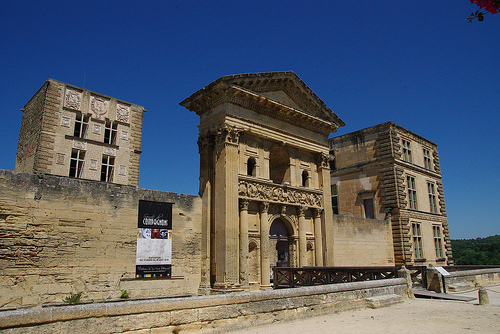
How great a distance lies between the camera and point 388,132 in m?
31.4

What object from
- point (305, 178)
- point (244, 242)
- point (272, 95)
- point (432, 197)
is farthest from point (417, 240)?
point (244, 242)

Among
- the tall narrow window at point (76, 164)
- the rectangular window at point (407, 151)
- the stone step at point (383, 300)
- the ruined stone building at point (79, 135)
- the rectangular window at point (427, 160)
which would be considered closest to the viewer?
the stone step at point (383, 300)

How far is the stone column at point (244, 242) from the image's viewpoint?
18.6 meters

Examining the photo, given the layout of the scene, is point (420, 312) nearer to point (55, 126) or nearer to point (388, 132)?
point (388, 132)

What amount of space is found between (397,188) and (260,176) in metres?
14.8

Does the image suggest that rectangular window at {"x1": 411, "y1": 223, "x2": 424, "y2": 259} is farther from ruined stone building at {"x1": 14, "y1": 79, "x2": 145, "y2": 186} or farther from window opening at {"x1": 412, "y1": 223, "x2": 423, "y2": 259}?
ruined stone building at {"x1": 14, "y1": 79, "x2": 145, "y2": 186}

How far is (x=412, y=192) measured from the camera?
32625 mm

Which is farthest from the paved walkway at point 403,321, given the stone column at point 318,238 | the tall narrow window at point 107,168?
the tall narrow window at point 107,168

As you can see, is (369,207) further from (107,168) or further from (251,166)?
(107,168)

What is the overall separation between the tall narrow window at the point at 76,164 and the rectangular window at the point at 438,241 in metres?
30.3

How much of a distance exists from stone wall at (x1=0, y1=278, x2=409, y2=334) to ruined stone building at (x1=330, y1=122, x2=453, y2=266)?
1940 centimetres

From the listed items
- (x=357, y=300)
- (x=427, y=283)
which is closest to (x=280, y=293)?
(x=357, y=300)

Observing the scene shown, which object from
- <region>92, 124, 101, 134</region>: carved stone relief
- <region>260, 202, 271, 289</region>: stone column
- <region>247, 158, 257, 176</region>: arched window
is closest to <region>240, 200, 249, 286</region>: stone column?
<region>260, 202, 271, 289</region>: stone column

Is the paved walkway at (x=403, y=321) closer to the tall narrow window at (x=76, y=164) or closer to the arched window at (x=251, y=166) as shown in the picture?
the arched window at (x=251, y=166)
